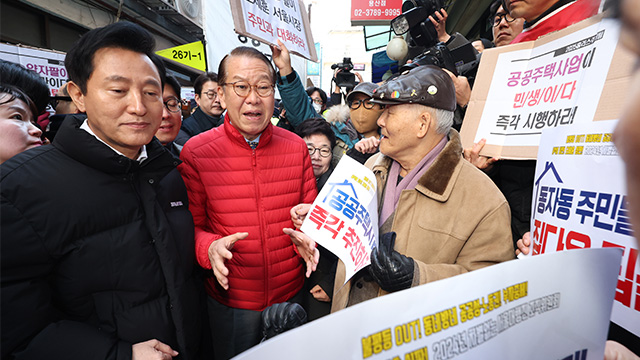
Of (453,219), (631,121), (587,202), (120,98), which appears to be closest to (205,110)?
(120,98)

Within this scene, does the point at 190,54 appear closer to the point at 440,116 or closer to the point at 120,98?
the point at 120,98

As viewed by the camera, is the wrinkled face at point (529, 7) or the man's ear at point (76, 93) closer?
the man's ear at point (76, 93)

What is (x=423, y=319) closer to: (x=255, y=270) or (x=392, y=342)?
(x=392, y=342)

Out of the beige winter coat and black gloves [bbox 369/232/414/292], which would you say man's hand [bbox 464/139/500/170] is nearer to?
the beige winter coat

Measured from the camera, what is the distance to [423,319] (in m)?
0.71

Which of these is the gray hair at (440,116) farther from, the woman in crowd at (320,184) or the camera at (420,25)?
the camera at (420,25)

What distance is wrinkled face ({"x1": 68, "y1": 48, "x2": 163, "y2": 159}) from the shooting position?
1222 millimetres

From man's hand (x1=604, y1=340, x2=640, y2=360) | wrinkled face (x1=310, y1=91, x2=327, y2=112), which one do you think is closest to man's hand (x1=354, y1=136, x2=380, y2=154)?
man's hand (x1=604, y1=340, x2=640, y2=360)

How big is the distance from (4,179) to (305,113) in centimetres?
249

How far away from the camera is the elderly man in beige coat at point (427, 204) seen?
1437 mm

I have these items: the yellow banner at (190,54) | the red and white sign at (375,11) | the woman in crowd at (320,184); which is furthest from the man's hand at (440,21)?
the red and white sign at (375,11)

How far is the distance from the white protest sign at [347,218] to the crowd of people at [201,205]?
4.1 inches

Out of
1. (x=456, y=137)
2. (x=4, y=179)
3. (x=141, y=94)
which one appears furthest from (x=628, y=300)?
(x=4, y=179)

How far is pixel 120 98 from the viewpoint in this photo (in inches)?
49.2
